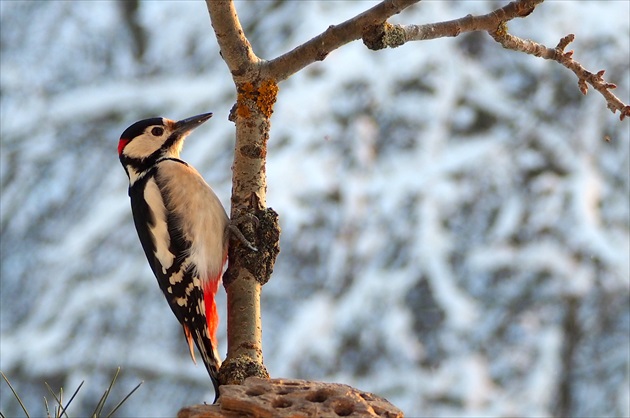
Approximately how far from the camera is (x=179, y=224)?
301cm

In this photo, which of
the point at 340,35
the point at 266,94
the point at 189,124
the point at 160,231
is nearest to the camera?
the point at 340,35

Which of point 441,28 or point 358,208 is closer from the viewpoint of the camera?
point 441,28

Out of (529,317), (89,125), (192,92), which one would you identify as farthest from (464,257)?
(89,125)

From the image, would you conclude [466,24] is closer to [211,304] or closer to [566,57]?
[566,57]

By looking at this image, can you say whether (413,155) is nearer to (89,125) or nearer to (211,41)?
(211,41)

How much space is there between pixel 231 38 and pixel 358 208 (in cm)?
299

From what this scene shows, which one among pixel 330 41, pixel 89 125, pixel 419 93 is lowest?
pixel 330 41

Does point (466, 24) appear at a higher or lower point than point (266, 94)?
higher

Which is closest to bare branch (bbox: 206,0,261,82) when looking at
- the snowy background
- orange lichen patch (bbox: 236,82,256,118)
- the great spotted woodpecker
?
orange lichen patch (bbox: 236,82,256,118)

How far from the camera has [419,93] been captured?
538cm

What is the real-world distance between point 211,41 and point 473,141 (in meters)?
1.48

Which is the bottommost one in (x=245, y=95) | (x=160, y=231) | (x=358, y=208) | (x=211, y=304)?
(x=211, y=304)

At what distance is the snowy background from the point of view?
4.67 metres

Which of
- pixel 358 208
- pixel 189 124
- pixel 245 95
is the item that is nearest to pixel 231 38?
pixel 245 95
